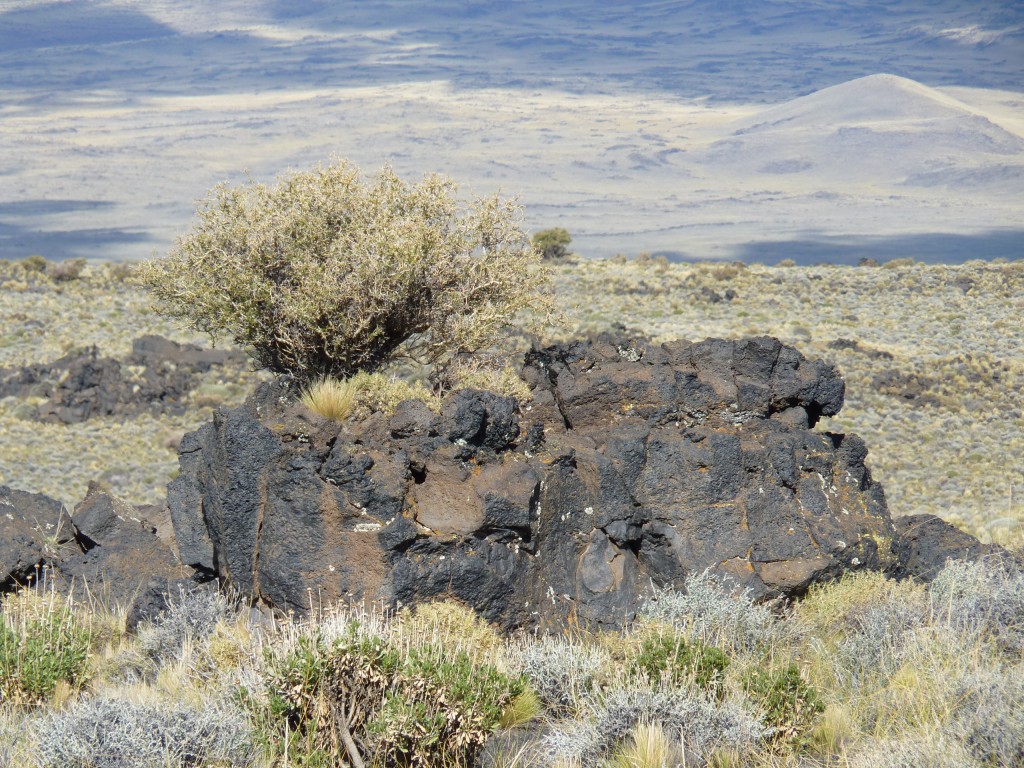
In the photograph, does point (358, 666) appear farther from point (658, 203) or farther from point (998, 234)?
point (658, 203)

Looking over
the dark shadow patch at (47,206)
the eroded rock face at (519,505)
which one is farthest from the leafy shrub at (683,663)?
the dark shadow patch at (47,206)

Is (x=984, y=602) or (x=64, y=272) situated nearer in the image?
(x=984, y=602)

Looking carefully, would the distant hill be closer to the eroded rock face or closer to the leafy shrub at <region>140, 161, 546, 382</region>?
the leafy shrub at <region>140, 161, 546, 382</region>

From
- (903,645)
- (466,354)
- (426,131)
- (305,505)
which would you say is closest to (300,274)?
(466,354)

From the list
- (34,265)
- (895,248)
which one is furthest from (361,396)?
(895,248)

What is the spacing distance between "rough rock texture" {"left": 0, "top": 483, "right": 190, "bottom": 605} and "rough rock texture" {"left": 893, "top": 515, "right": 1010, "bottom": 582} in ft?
18.9

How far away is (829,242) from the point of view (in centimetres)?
9994

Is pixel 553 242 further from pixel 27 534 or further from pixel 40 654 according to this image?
pixel 40 654

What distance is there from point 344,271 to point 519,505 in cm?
406

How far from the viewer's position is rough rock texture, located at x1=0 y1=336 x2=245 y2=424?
23.5 m

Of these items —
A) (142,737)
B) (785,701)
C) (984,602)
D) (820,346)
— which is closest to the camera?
(142,737)

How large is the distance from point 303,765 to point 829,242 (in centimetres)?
10034

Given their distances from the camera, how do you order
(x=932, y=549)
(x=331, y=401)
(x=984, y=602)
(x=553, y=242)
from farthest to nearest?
(x=553, y=242) < (x=932, y=549) < (x=331, y=401) < (x=984, y=602)

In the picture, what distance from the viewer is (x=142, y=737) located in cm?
524
